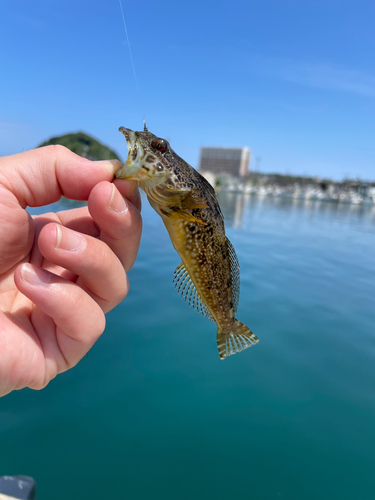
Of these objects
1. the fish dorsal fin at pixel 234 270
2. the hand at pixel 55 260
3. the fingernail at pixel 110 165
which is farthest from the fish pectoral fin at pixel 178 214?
the fish dorsal fin at pixel 234 270

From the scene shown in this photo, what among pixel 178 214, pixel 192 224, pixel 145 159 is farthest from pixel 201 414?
pixel 145 159

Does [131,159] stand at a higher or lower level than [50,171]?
higher

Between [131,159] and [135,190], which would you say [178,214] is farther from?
[131,159]

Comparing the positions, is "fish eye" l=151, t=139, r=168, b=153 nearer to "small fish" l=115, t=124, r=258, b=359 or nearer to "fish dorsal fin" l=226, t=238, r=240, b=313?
"small fish" l=115, t=124, r=258, b=359

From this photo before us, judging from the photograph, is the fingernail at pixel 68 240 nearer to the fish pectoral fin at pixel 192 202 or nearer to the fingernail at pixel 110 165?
the fingernail at pixel 110 165

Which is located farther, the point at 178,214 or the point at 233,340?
the point at 233,340

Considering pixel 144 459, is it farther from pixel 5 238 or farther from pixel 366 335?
pixel 366 335
